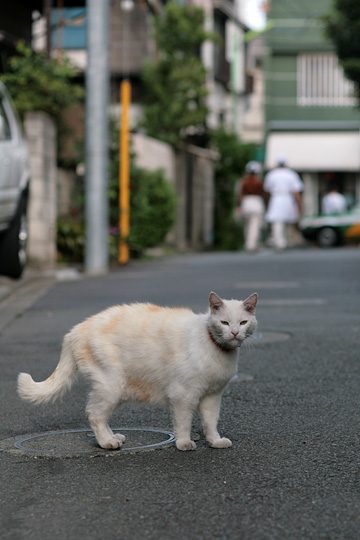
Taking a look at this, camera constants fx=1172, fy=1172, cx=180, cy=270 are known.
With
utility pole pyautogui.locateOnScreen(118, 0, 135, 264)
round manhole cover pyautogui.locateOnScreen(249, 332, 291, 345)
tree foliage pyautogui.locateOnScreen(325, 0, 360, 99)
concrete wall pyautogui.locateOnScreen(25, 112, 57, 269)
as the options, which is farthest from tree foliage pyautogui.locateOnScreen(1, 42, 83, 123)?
tree foliage pyautogui.locateOnScreen(325, 0, 360, 99)

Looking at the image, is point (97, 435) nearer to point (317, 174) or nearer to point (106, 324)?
point (106, 324)

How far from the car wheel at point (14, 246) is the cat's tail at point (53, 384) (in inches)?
312

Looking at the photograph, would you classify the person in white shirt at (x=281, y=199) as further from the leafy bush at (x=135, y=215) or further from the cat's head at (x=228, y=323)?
the cat's head at (x=228, y=323)

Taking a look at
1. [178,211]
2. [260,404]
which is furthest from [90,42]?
[260,404]

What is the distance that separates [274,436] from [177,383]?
59cm

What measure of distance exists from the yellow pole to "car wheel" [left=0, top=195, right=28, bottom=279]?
4269mm

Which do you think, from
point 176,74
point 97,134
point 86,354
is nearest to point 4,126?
point 97,134

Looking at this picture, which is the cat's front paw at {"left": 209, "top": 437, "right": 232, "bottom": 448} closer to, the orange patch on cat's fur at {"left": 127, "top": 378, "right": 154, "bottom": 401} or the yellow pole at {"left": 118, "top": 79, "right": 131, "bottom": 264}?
the orange patch on cat's fur at {"left": 127, "top": 378, "right": 154, "bottom": 401}

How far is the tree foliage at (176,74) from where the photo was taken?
92.7 ft

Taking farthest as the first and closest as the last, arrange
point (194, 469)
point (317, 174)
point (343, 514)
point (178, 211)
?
point (317, 174)
point (178, 211)
point (194, 469)
point (343, 514)

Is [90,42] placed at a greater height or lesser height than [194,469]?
greater

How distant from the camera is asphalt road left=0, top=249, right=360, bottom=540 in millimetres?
3680

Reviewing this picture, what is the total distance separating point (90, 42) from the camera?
16156 mm

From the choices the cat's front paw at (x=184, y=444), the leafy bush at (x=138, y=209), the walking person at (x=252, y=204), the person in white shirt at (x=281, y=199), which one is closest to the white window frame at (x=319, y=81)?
the person in white shirt at (x=281, y=199)
